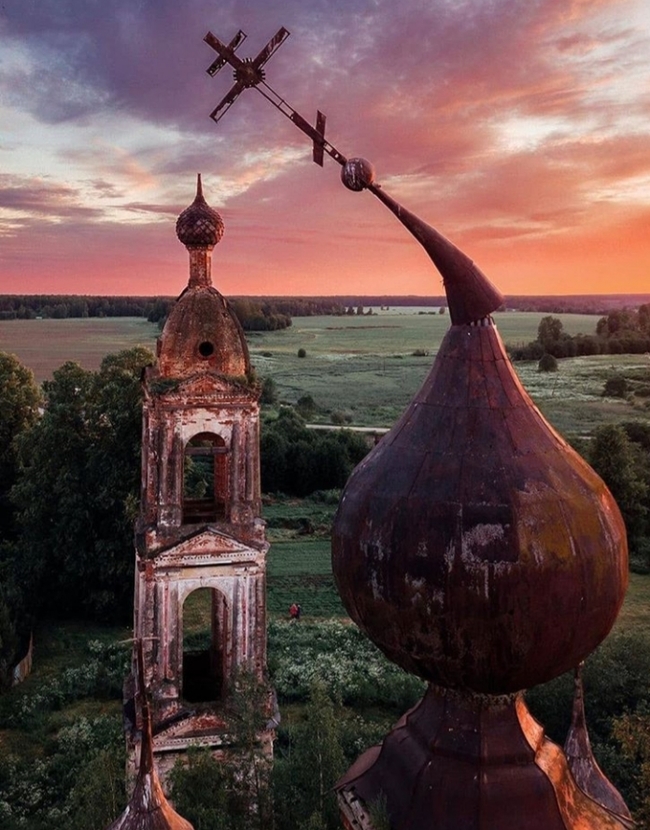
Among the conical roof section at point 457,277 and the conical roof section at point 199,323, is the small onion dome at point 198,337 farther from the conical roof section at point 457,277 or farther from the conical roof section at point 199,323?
the conical roof section at point 457,277

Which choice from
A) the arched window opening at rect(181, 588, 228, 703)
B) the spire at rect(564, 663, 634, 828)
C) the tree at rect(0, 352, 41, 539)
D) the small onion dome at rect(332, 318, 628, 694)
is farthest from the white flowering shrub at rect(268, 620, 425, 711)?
the small onion dome at rect(332, 318, 628, 694)

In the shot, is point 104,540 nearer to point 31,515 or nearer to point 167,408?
point 31,515

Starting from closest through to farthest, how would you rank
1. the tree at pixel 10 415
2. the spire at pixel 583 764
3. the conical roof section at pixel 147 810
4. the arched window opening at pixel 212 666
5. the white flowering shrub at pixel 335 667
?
the spire at pixel 583 764
the conical roof section at pixel 147 810
the arched window opening at pixel 212 666
the white flowering shrub at pixel 335 667
the tree at pixel 10 415

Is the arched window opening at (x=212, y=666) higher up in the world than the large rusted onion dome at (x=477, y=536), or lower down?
lower down

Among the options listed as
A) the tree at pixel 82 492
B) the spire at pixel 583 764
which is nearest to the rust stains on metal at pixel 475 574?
the spire at pixel 583 764

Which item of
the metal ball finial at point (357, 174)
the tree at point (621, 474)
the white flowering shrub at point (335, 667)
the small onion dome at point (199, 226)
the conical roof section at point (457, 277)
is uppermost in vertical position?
the small onion dome at point (199, 226)

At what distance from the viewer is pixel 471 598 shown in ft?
11.2

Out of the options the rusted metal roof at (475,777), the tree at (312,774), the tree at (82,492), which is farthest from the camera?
the tree at (82,492)

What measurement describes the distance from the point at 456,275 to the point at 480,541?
54.8 inches

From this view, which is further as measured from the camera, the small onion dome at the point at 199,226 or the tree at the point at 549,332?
the tree at the point at 549,332

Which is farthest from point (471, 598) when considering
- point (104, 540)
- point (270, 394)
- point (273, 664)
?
point (270, 394)

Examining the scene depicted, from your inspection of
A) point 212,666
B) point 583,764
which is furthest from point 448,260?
point 212,666

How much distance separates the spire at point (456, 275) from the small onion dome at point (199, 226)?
13.2 metres

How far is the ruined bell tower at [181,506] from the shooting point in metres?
16.3
